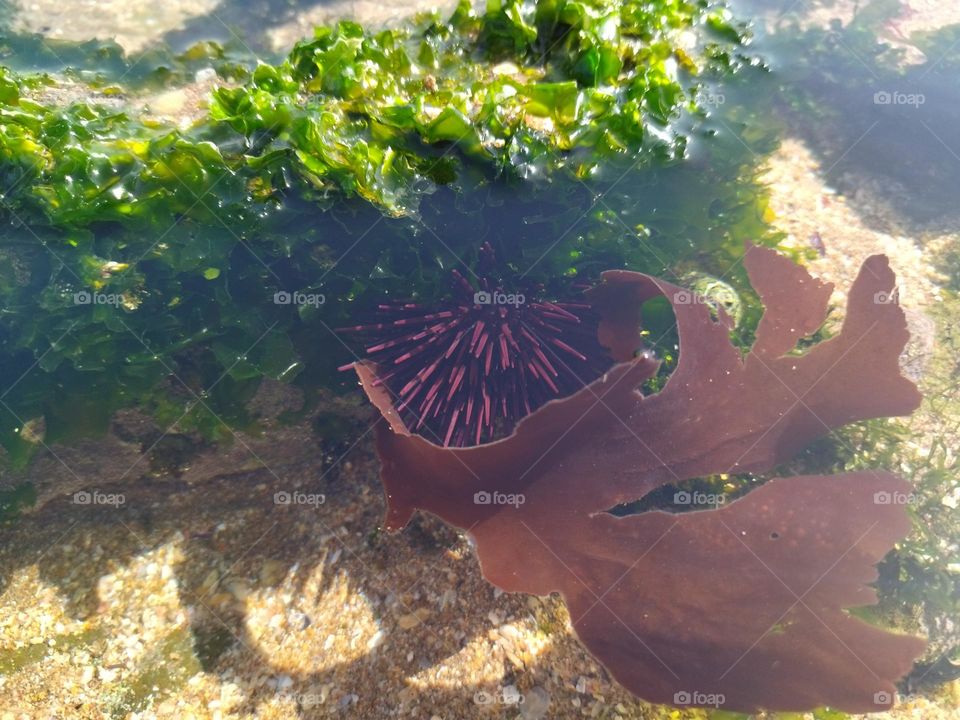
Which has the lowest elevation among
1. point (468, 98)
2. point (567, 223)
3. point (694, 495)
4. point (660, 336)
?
point (694, 495)

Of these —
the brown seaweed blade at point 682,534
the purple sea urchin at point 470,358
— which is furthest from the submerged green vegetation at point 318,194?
the brown seaweed blade at point 682,534

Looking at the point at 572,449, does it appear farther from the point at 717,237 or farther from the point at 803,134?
the point at 803,134

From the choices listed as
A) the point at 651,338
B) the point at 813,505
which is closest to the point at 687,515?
the point at 813,505

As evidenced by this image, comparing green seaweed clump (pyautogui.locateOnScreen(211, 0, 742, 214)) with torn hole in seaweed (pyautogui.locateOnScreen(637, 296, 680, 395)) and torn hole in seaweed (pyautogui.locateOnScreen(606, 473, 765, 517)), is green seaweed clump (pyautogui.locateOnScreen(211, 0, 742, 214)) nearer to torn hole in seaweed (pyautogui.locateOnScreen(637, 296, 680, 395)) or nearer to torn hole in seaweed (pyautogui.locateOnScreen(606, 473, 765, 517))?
torn hole in seaweed (pyautogui.locateOnScreen(637, 296, 680, 395))

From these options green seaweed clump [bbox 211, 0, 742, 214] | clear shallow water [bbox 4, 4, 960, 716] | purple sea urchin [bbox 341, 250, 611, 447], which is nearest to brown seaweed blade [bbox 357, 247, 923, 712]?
purple sea urchin [bbox 341, 250, 611, 447]

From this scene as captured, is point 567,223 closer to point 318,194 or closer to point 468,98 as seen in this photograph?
point 468,98

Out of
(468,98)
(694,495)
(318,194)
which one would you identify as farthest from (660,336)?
(318,194)

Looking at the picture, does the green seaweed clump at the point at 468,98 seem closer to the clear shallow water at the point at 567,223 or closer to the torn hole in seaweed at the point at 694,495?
the clear shallow water at the point at 567,223
